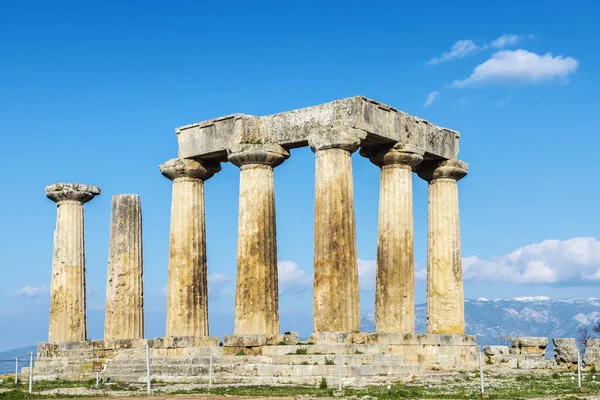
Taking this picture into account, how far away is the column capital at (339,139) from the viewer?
42281mm

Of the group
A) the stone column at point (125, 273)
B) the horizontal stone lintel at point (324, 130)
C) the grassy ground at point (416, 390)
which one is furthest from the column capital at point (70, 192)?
the grassy ground at point (416, 390)

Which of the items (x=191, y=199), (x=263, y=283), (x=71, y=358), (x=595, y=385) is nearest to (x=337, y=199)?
(x=263, y=283)

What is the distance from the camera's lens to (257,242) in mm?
45375

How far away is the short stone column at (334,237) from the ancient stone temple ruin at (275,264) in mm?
56

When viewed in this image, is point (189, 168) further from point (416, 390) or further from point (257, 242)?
point (416, 390)

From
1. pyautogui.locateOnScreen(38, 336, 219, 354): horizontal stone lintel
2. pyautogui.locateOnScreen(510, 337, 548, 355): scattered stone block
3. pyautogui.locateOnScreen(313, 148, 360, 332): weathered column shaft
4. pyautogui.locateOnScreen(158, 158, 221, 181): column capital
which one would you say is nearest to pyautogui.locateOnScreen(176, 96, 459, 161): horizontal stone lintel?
pyautogui.locateOnScreen(158, 158, 221, 181): column capital

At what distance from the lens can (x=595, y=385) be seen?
35938 millimetres

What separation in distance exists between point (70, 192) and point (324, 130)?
51.1 feet

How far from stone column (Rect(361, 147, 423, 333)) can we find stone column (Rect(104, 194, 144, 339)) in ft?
39.8

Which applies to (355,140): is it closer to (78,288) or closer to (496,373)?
(496,373)

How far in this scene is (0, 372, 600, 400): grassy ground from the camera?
31734mm

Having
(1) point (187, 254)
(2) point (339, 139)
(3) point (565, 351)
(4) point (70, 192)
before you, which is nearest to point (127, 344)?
(1) point (187, 254)

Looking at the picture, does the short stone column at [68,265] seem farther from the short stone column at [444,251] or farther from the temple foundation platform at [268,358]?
the short stone column at [444,251]

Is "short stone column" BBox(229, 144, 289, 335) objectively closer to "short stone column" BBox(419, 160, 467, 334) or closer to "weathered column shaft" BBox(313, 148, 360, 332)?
"weathered column shaft" BBox(313, 148, 360, 332)
